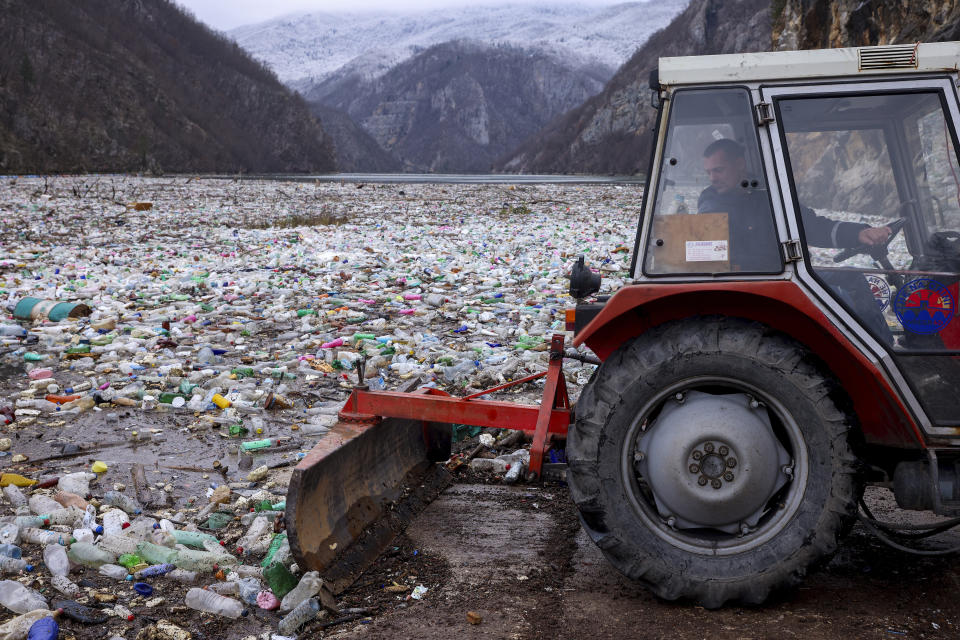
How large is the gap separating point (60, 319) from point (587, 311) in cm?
618

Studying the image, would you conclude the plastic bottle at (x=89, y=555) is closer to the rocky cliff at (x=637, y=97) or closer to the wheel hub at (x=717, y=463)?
the wheel hub at (x=717, y=463)

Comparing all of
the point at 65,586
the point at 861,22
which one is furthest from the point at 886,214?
the point at 861,22

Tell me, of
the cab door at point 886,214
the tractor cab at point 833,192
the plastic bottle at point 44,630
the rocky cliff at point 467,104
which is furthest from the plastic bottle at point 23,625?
the rocky cliff at point 467,104

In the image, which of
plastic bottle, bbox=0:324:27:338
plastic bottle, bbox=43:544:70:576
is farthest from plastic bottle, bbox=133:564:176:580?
plastic bottle, bbox=0:324:27:338

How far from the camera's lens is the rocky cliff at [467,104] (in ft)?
577

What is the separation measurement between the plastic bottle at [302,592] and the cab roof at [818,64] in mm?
2259

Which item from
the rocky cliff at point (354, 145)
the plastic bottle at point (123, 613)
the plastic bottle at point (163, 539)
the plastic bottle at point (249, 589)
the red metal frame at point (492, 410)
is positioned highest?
the rocky cliff at point (354, 145)

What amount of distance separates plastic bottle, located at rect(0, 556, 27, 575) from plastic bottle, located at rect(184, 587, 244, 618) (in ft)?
2.41

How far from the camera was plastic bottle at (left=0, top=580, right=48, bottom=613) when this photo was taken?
2.81 meters

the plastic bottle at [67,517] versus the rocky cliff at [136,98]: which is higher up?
the rocky cliff at [136,98]

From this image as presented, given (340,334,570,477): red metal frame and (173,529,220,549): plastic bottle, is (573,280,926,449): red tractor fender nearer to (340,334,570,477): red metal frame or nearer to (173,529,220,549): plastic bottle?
(340,334,570,477): red metal frame

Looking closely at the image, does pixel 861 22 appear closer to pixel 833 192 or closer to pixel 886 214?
pixel 886 214

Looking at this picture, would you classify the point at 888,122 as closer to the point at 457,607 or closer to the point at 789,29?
the point at 457,607

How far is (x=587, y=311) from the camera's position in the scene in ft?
10.1
